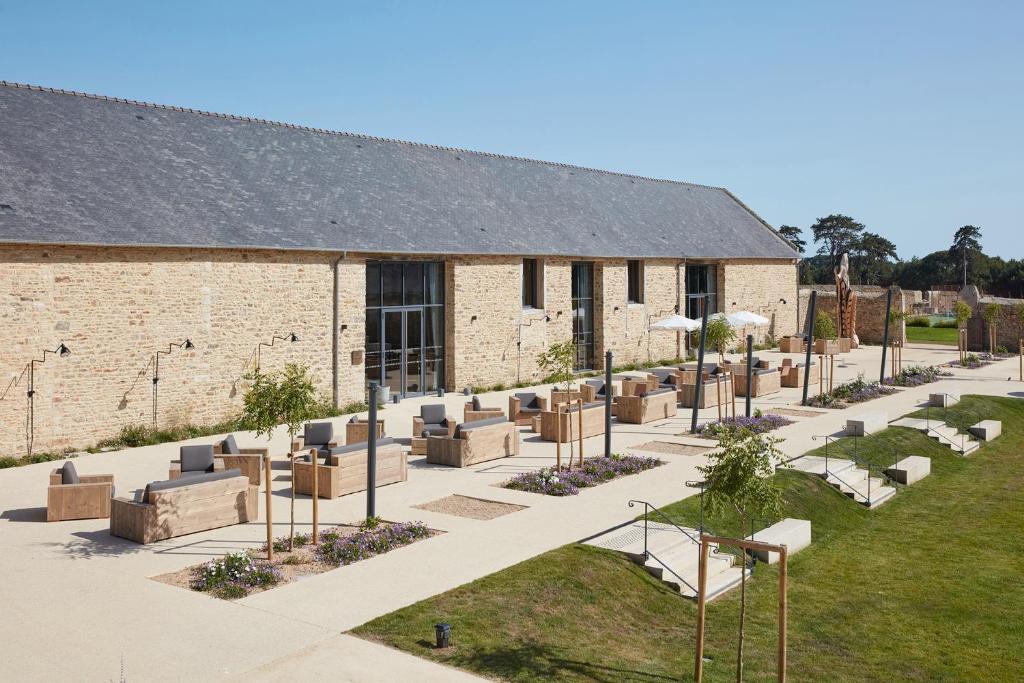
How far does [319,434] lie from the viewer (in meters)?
15.6

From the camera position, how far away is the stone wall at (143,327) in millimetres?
16031

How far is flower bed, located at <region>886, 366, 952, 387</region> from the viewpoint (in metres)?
26.7

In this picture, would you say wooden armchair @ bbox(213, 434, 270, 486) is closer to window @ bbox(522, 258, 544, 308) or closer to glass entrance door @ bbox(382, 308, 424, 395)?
glass entrance door @ bbox(382, 308, 424, 395)

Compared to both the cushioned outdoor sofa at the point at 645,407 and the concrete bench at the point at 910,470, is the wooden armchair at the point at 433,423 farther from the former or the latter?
the concrete bench at the point at 910,470

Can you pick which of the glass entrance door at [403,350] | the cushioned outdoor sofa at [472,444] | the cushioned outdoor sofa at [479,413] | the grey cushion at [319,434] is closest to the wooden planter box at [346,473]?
the cushioned outdoor sofa at [472,444]

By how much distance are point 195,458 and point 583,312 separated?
1815 cm

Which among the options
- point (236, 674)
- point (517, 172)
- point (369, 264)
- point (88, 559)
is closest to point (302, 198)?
point (369, 264)

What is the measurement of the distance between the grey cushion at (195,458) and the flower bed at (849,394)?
49.6ft

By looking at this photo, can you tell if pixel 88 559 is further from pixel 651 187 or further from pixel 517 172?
pixel 651 187

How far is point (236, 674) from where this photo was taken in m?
7.20

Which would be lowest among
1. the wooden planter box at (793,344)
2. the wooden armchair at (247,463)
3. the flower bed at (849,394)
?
the wooden armchair at (247,463)

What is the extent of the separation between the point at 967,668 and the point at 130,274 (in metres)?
15.2

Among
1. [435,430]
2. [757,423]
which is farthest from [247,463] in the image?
[757,423]

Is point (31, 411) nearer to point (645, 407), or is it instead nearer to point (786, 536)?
point (645, 407)
